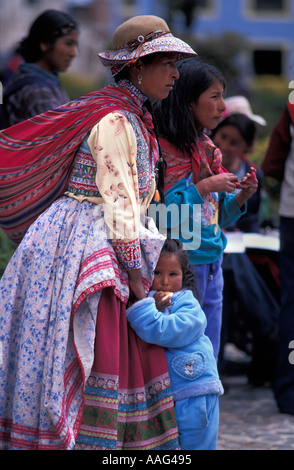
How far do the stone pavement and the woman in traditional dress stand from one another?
147cm

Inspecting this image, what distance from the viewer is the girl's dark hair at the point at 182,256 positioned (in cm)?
364

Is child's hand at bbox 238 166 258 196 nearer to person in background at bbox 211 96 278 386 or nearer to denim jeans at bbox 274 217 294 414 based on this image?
denim jeans at bbox 274 217 294 414

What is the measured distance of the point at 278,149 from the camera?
17.9 ft

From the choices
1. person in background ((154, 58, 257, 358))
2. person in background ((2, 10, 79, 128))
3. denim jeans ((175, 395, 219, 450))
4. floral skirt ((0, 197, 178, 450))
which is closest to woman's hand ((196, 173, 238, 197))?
person in background ((154, 58, 257, 358))

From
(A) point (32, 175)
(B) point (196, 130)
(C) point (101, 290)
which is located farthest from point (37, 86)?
(C) point (101, 290)

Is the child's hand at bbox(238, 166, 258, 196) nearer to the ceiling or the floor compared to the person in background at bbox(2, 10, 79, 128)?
nearer to the floor

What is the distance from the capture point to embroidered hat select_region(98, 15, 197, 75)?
10.9 feet

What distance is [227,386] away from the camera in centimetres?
598

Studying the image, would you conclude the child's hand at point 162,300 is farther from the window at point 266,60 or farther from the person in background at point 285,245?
the window at point 266,60

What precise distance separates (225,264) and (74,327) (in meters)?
2.55

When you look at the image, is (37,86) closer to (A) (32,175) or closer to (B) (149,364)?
(A) (32,175)

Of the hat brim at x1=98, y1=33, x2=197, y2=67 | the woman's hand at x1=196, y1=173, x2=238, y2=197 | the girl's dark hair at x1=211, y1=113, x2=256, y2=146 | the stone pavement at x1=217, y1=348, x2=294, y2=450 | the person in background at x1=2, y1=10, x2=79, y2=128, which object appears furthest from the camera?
the girl's dark hair at x1=211, y1=113, x2=256, y2=146

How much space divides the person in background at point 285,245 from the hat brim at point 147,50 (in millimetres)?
2054

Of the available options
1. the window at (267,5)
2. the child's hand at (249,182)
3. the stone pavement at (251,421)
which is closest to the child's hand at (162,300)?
the child's hand at (249,182)
